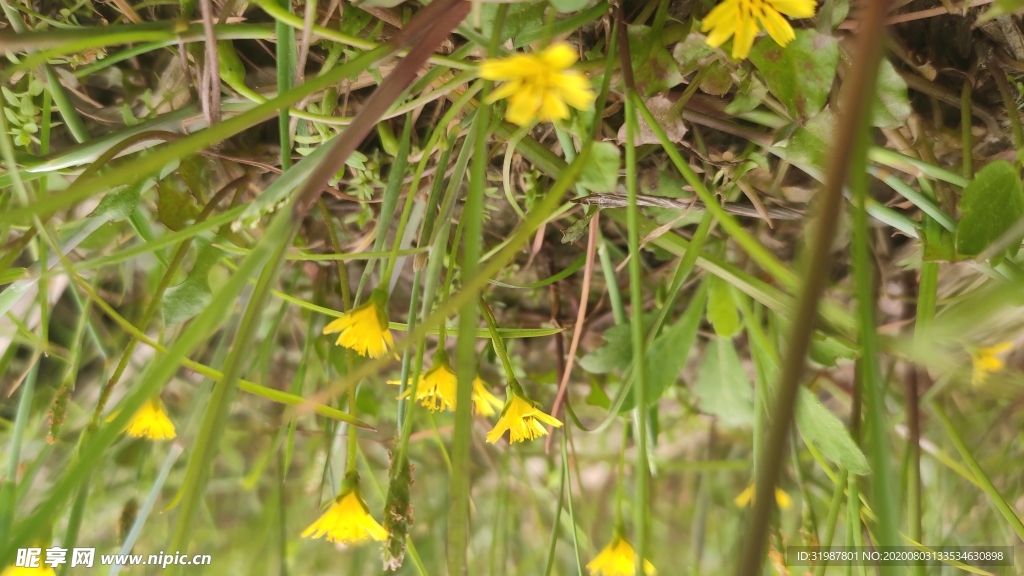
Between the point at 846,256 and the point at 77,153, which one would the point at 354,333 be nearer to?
the point at 77,153

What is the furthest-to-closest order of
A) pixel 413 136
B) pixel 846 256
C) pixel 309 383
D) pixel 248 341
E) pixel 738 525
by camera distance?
pixel 738 525 → pixel 309 383 → pixel 846 256 → pixel 413 136 → pixel 248 341

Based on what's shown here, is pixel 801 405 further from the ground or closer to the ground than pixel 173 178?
closer to the ground

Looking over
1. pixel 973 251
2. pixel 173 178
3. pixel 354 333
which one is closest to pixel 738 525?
pixel 973 251

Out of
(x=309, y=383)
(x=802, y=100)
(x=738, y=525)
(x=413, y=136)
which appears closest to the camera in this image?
(x=802, y=100)

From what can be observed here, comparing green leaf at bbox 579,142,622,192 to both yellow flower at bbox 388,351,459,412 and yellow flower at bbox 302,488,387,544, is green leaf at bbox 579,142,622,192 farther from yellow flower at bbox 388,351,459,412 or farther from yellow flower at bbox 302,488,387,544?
yellow flower at bbox 302,488,387,544

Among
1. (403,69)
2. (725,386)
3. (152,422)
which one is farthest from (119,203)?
(725,386)

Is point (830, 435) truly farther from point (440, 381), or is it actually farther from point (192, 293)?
point (192, 293)

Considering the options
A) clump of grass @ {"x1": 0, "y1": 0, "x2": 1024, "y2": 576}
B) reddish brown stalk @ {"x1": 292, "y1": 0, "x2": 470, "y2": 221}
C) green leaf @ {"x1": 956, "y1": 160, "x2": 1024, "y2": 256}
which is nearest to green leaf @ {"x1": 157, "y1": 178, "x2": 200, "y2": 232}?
Answer: clump of grass @ {"x1": 0, "y1": 0, "x2": 1024, "y2": 576}
